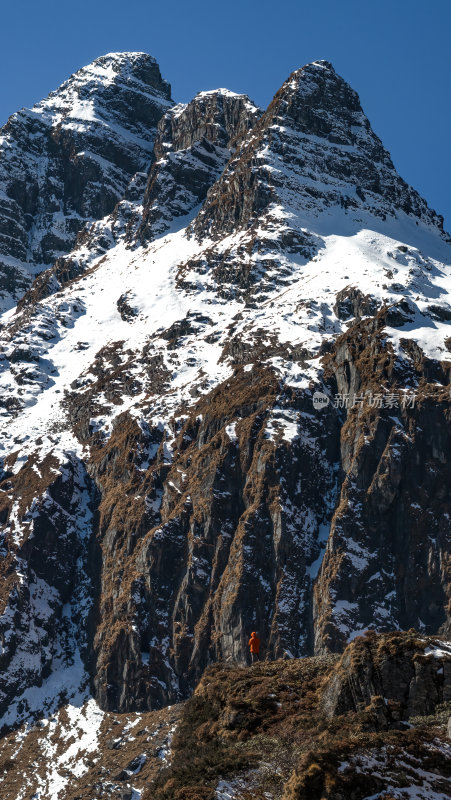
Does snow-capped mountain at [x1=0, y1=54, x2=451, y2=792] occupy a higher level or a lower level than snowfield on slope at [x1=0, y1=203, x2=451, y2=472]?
lower

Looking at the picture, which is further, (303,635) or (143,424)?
(143,424)

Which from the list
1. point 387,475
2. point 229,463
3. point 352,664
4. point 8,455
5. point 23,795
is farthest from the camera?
point 8,455

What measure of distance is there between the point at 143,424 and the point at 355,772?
368ft

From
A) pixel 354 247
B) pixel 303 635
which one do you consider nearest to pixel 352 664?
pixel 303 635

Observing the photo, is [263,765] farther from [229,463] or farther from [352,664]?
[229,463]

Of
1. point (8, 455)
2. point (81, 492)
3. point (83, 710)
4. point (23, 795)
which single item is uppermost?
point (8, 455)

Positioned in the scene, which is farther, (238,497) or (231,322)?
(231,322)

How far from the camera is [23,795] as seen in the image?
99.0m

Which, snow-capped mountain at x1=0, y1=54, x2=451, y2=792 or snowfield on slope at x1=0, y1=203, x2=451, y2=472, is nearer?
snow-capped mountain at x1=0, y1=54, x2=451, y2=792

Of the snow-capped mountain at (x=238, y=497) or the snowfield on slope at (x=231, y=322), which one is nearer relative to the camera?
the snow-capped mountain at (x=238, y=497)

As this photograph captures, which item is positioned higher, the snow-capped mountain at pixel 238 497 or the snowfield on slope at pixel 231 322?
the snowfield on slope at pixel 231 322

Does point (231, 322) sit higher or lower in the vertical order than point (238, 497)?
higher

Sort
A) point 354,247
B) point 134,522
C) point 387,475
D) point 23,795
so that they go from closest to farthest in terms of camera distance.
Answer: point 23,795 < point 387,475 < point 134,522 < point 354,247

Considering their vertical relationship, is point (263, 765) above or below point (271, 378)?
below
